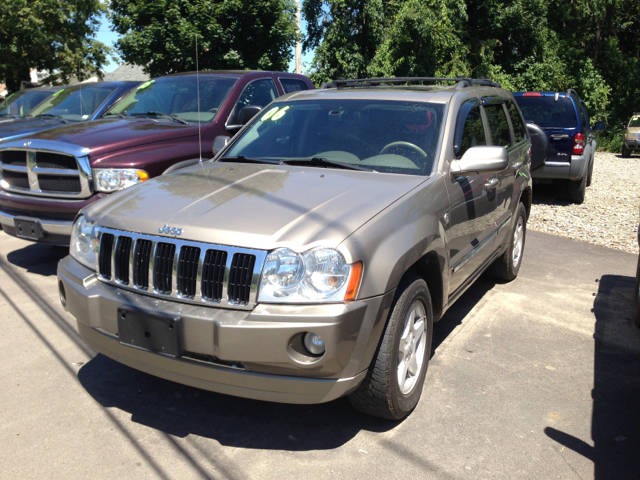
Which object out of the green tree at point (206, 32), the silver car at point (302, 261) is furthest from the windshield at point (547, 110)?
the green tree at point (206, 32)

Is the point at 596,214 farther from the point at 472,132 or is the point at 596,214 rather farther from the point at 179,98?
the point at 179,98

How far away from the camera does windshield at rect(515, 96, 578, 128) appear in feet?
32.9

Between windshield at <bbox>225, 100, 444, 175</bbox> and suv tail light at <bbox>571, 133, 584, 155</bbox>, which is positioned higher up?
windshield at <bbox>225, 100, 444, 175</bbox>

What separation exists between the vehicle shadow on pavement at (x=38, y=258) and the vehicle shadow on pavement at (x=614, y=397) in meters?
4.95

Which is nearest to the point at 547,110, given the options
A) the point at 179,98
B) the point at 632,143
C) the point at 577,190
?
the point at 577,190

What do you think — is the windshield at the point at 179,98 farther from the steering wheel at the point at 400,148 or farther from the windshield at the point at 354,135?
the steering wheel at the point at 400,148

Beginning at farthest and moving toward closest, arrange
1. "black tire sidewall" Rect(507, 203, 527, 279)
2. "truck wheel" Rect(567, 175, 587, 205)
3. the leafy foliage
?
the leafy foliage → "truck wheel" Rect(567, 175, 587, 205) → "black tire sidewall" Rect(507, 203, 527, 279)

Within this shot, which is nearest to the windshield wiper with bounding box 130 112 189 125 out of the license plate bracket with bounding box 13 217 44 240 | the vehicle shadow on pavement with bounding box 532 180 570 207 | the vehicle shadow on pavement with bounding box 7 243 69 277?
the vehicle shadow on pavement with bounding box 7 243 69 277

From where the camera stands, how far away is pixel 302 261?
270 centimetres

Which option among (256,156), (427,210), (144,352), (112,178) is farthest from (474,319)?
(112,178)

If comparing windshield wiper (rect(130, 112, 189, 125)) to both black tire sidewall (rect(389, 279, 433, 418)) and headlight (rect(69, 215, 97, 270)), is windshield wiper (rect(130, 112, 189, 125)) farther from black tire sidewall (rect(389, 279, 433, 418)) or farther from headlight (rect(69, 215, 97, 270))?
black tire sidewall (rect(389, 279, 433, 418))

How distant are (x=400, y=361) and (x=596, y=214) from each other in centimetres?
801

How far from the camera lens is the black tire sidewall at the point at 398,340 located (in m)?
2.98

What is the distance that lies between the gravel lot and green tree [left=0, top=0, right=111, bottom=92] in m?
19.4
